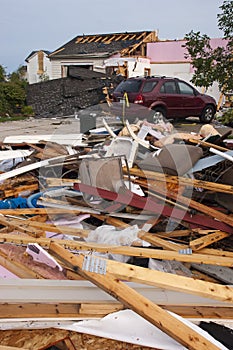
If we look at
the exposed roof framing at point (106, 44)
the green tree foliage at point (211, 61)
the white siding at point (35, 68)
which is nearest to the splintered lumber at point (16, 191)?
the green tree foliage at point (211, 61)

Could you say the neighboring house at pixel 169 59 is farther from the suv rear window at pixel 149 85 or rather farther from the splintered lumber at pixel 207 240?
the splintered lumber at pixel 207 240

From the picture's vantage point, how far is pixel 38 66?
27516mm

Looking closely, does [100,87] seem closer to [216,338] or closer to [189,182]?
[189,182]

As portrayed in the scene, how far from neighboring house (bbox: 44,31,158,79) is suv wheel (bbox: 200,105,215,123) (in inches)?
262

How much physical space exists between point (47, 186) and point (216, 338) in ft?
8.68

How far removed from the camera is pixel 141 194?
12.1 feet

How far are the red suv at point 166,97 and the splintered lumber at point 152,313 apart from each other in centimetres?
910

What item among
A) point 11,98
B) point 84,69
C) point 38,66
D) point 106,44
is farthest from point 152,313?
point 38,66

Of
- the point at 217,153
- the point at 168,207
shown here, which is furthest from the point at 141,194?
the point at 217,153

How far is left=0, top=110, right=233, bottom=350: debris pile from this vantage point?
212cm

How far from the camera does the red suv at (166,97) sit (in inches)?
462

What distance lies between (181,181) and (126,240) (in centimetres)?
96

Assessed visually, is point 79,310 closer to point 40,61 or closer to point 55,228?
point 55,228

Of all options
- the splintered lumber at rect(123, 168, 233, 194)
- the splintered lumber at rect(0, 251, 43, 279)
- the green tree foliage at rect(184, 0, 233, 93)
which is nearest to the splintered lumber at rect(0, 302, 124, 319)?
the splintered lumber at rect(0, 251, 43, 279)
